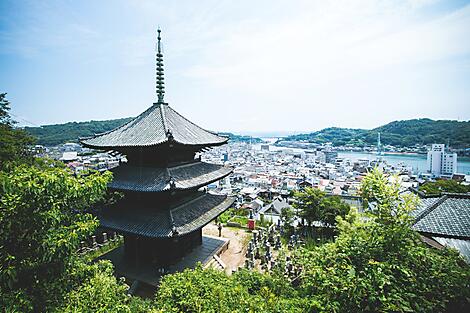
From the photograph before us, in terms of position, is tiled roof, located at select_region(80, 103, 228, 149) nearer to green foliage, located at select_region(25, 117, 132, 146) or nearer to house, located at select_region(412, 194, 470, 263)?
house, located at select_region(412, 194, 470, 263)

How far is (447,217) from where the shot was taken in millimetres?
14641

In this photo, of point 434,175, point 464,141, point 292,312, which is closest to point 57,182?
point 292,312

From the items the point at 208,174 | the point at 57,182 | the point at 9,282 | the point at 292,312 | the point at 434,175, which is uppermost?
the point at 57,182

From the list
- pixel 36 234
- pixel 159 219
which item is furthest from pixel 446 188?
pixel 36 234

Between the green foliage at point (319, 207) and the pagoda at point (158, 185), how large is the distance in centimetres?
914

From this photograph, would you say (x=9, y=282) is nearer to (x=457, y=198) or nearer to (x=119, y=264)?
(x=119, y=264)

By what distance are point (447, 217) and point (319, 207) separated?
8.22 m

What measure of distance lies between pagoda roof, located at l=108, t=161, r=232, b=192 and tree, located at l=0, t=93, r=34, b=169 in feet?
45.9

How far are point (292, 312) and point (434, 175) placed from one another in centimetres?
10782

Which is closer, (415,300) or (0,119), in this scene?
(415,300)

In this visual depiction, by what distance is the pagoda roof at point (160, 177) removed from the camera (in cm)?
1157

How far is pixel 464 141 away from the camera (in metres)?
114

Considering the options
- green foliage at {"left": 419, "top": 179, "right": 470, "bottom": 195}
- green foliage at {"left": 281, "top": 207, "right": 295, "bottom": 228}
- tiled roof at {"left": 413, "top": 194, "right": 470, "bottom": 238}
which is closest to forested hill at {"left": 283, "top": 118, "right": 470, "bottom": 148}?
green foliage at {"left": 419, "top": 179, "right": 470, "bottom": 195}

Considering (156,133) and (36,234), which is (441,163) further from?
(36,234)
